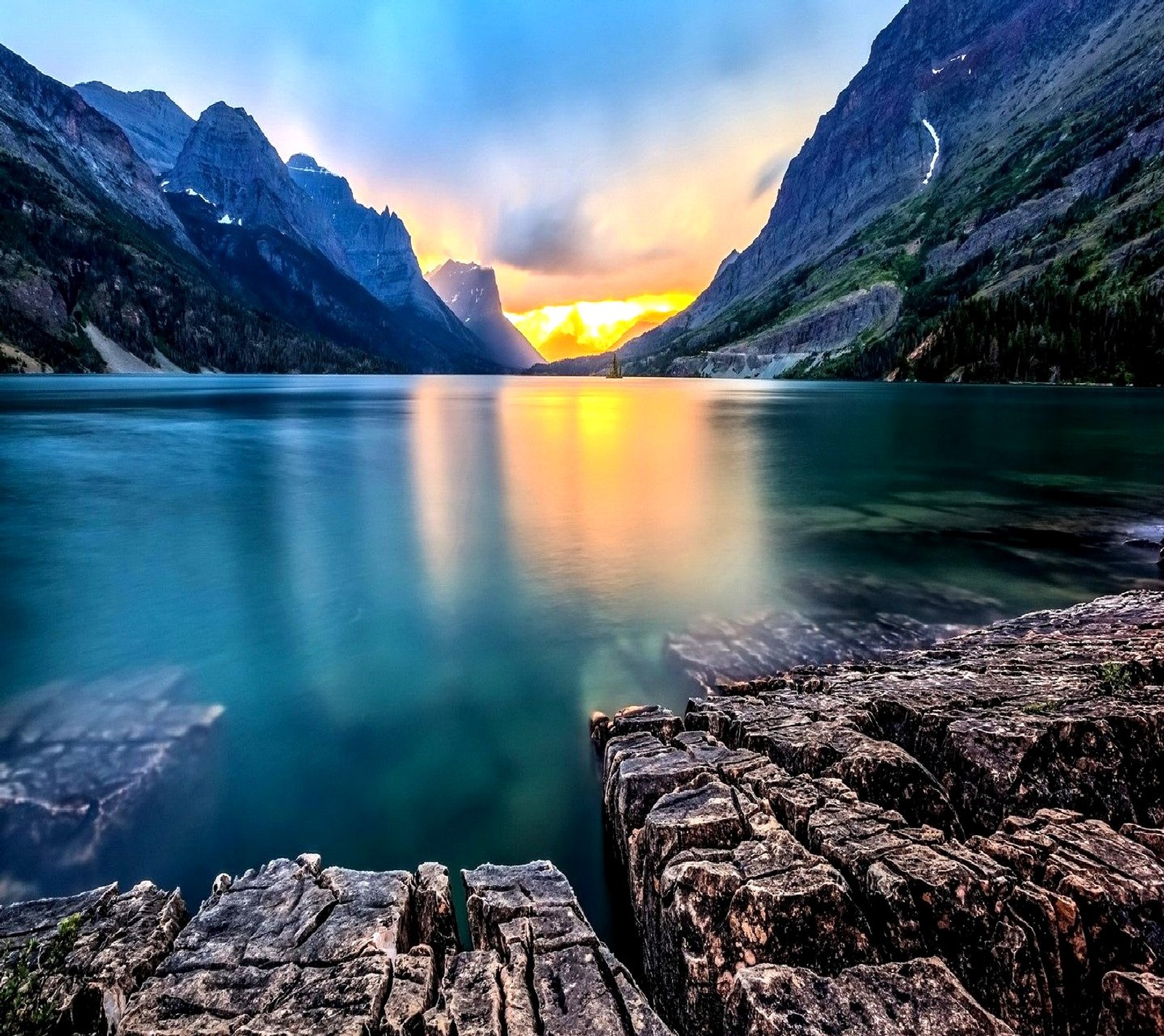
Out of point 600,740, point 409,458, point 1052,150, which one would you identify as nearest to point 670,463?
point 409,458

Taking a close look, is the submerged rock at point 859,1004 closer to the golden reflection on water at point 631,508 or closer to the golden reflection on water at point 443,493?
the golden reflection on water at point 631,508

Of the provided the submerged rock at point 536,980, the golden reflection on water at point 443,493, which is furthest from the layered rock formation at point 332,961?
the golden reflection on water at point 443,493

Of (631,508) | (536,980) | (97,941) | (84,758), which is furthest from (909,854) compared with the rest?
(631,508)

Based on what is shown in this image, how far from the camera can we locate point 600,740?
9.95 m

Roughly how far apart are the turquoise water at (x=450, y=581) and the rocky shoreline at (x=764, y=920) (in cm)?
221

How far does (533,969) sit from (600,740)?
18.0 ft

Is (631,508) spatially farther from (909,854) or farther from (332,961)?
(332,961)

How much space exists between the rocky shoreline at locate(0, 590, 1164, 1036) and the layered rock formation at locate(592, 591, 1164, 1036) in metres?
0.02

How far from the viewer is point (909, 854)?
16.4 ft

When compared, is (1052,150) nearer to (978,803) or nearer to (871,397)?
(871,397)

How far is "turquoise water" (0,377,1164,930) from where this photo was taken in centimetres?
875

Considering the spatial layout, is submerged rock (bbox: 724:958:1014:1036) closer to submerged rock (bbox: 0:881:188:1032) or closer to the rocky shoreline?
the rocky shoreline

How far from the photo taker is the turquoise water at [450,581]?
875 centimetres

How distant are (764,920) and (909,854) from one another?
4.66 feet
